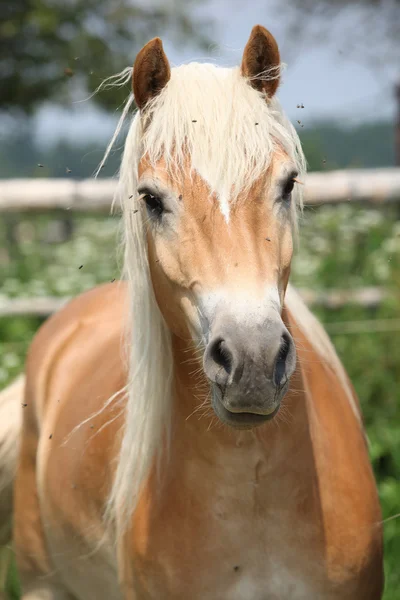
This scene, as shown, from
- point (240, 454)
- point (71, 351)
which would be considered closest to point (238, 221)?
point (240, 454)

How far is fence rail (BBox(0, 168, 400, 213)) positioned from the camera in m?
4.91

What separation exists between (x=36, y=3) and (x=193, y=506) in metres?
12.4

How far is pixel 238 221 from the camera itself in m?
1.75

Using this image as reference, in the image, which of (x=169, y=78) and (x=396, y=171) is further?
(x=396, y=171)

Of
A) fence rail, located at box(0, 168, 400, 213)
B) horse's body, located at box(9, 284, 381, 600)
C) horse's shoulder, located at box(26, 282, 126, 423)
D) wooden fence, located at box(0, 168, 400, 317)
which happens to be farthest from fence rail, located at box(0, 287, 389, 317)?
horse's body, located at box(9, 284, 381, 600)

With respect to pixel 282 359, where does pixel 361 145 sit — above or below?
below

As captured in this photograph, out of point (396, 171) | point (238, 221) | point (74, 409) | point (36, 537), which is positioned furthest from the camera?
point (396, 171)

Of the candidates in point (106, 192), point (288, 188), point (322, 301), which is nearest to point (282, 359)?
point (288, 188)

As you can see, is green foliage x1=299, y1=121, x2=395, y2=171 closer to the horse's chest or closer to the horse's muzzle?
the horse's chest

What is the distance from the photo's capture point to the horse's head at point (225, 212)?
1591 mm

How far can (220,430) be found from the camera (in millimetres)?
1960

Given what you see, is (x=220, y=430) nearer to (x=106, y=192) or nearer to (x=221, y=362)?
(x=221, y=362)

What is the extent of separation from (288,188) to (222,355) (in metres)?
0.51

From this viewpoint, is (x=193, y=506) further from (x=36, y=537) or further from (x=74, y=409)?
(x=36, y=537)
